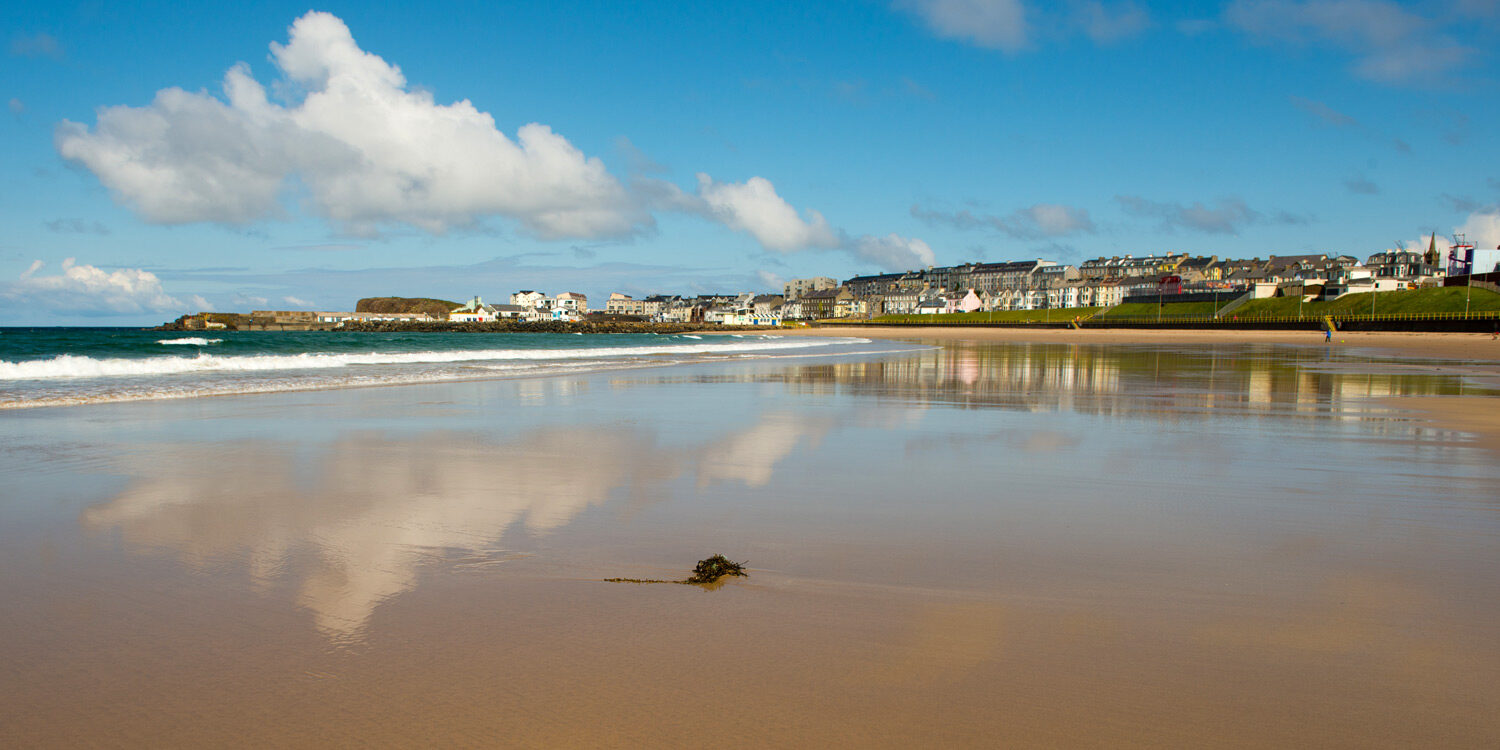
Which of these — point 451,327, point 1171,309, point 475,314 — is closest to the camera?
point 1171,309

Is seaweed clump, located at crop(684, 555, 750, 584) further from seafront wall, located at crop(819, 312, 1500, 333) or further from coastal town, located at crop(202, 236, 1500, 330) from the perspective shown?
coastal town, located at crop(202, 236, 1500, 330)

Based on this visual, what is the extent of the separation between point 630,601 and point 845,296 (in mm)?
176897

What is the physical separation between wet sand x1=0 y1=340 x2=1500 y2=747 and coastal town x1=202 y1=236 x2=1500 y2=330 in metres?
78.7

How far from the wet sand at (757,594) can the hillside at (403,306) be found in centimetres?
15589

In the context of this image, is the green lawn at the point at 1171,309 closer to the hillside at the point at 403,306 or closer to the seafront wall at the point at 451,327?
the seafront wall at the point at 451,327

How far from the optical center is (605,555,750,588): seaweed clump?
3585 millimetres

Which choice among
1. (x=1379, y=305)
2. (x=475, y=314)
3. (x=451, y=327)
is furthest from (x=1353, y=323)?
(x=475, y=314)

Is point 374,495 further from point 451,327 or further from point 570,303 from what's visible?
point 570,303

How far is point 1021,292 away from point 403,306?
124718 millimetres

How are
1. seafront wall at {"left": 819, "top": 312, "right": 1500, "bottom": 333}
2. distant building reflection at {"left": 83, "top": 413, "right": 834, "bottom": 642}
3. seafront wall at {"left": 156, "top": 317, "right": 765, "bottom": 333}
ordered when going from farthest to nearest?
seafront wall at {"left": 156, "top": 317, "right": 765, "bottom": 333} → seafront wall at {"left": 819, "top": 312, "right": 1500, "bottom": 333} → distant building reflection at {"left": 83, "top": 413, "right": 834, "bottom": 642}

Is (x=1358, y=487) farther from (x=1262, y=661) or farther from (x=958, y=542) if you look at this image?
(x=1262, y=661)

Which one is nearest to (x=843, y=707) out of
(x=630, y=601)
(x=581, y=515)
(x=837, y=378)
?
(x=630, y=601)

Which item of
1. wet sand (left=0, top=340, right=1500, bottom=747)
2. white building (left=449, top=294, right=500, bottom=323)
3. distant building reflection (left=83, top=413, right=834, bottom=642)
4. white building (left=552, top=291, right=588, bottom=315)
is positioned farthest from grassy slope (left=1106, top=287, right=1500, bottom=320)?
white building (left=552, top=291, right=588, bottom=315)

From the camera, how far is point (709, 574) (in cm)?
361
